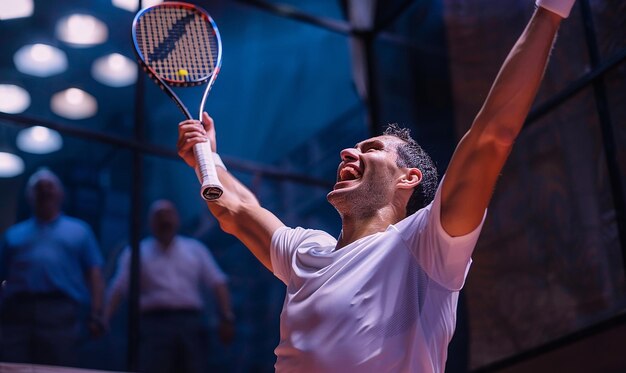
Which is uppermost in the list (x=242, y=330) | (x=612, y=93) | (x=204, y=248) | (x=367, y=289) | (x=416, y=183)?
(x=612, y=93)

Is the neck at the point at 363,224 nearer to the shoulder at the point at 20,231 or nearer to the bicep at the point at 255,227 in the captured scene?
the bicep at the point at 255,227

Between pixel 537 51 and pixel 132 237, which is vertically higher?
pixel 537 51

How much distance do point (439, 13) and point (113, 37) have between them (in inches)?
81.4

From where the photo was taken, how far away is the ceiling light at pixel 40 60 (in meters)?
4.74

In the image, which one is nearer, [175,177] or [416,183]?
[416,183]

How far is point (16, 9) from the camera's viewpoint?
4789mm

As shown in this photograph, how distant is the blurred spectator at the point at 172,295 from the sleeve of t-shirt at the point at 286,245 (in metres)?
2.32

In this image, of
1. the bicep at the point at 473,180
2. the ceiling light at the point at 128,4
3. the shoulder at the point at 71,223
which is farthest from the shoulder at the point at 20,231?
the bicep at the point at 473,180

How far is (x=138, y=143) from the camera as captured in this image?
502cm

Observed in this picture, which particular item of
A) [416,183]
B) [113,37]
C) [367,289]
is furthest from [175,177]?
[367,289]

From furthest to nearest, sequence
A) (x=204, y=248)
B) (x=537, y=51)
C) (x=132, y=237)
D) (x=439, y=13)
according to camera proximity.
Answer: (x=439, y=13) → (x=204, y=248) → (x=132, y=237) → (x=537, y=51)

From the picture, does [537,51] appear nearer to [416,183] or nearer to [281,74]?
[416,183]

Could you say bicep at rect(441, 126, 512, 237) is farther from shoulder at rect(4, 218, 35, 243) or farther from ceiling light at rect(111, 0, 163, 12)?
ceiling light at rect(111, 0, 163, 12)

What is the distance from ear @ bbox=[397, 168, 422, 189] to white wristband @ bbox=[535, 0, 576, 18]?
0.72m
